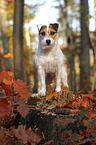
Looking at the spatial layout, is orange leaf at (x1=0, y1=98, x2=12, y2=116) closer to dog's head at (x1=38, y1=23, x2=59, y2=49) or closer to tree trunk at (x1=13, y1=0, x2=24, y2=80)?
dog's head at (x1=38, y1=23, x2=59, y2=49)

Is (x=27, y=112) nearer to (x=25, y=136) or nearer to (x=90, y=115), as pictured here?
(x=25, y=136)

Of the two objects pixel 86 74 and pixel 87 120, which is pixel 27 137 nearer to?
pixel 87 120

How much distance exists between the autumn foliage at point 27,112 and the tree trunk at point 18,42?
6.09ft

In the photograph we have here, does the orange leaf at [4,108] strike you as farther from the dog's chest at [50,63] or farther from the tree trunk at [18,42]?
the tree trunk at [18,42]

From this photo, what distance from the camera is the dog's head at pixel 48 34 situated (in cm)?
247

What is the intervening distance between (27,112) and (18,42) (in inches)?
118

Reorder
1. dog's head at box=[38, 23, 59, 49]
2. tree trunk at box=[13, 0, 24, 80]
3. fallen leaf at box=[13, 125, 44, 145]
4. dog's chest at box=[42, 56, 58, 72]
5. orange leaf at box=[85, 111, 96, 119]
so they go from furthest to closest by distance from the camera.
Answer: tree trunk at box=[13, 0, 24, 80] → dog's chest at box=[42, 56, 58, 72] → dog's head at box=[38, 23, 59, 49] → orange leaf at box=[85, 111, 96, 119] → fallen leaf at box=[13, 125, 44, 145]

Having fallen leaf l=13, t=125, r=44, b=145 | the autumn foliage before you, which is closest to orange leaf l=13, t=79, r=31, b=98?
the autumn foliage

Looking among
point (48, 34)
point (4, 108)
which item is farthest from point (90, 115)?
point (48, 34)

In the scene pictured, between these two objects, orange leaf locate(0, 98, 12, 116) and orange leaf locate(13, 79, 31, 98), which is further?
orange leaf locate(13, 79, 31, 98)

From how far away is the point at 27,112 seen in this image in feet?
4.48

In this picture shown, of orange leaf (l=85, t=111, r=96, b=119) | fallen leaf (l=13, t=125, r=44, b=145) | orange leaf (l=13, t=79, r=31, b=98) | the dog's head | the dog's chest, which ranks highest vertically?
the dog's head

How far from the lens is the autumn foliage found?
4.52 ft

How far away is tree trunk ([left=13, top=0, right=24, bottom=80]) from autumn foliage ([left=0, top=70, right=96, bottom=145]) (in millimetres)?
1855
